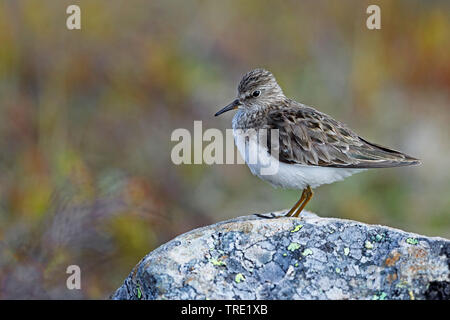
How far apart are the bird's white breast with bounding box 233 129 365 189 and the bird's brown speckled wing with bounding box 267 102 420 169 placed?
77 millimetres

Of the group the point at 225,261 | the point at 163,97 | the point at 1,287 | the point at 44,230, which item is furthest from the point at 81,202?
the point at 225,261

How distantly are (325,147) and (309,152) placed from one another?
18 centimetres

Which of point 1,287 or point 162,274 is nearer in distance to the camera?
point 162,274

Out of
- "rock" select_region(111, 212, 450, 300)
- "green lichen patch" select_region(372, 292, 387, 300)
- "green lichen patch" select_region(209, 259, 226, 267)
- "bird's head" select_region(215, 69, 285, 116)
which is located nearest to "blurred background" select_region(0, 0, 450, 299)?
"bird's head" select_region(215, 69, 285, 116)

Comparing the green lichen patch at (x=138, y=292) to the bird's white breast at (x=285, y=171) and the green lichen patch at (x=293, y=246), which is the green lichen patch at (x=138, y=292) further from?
the bird's white breast at (x=285, y=171)

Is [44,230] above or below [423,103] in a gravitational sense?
below

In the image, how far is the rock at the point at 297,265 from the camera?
4.50 metres

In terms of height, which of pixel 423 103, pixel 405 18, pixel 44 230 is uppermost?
pixel 405 18

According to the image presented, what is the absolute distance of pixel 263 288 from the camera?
4590 millimetres

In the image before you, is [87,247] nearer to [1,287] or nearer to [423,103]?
[1,287]

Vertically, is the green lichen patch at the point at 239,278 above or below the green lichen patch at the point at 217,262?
below

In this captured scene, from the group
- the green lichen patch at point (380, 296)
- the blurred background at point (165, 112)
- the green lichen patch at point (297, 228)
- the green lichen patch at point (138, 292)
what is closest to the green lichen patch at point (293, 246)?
the green lichen patch at point (297, 228)
